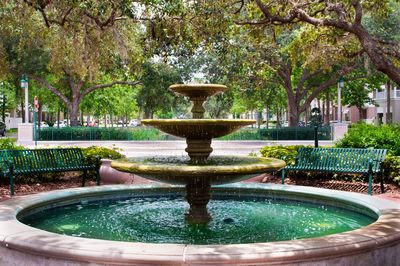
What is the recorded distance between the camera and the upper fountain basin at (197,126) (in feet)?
21.7

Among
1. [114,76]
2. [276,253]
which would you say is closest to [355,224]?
[276,253]

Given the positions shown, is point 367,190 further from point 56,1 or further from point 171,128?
point 56,1

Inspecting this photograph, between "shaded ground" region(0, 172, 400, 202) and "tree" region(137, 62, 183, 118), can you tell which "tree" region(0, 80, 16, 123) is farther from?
"shaded ground" region(0, 172, 400, 202)

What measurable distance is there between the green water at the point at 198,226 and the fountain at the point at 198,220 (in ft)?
0.06

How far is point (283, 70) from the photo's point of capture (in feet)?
115

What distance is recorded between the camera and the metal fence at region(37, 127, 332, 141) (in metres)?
34.7

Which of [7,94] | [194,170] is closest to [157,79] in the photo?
[7,94]

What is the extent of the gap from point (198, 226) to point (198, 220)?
0.75ft

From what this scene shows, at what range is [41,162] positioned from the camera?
11.2 meters

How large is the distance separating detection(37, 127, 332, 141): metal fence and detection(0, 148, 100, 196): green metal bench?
916 inches

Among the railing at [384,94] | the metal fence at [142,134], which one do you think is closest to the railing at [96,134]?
the metal fence at [142,134]

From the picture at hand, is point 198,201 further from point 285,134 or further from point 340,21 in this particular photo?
point 285,134

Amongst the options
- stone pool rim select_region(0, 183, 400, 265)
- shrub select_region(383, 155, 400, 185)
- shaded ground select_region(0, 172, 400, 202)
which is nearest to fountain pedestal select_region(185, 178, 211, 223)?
stone pool rim select_region(0, 183, 400, 265)

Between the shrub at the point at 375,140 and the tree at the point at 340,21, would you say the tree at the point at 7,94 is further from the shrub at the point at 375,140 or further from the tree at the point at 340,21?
the shrub at the point at 375,140
